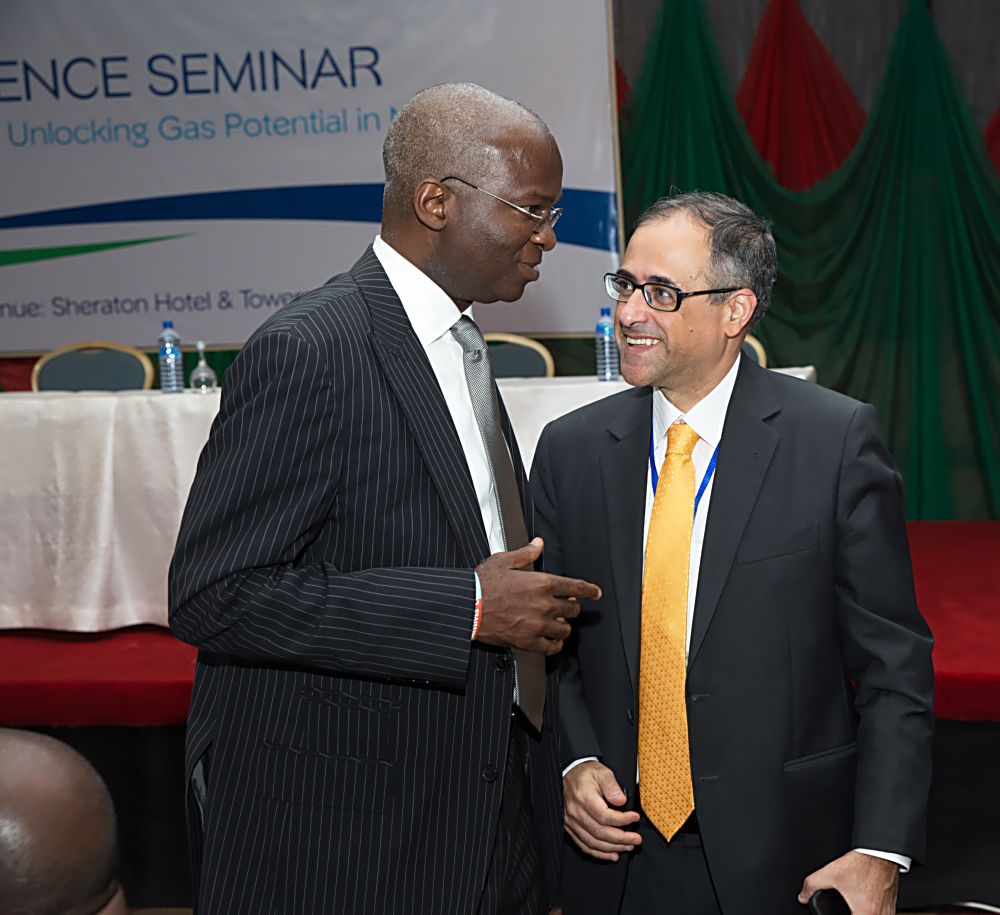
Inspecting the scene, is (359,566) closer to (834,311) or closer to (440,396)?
(440,396)

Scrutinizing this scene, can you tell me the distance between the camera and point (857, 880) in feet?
5.17

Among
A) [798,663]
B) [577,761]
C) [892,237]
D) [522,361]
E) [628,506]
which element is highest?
[892,237]

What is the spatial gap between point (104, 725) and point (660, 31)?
15.0ft

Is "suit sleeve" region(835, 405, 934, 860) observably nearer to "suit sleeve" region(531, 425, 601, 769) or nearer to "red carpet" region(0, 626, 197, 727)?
"suit sleeve" region(531, 425, 601, 769)

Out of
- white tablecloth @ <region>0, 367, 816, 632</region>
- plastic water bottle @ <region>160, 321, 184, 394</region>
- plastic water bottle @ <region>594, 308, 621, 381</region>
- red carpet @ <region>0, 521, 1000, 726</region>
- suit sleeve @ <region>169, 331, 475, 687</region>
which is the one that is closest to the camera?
suit sleeve @ <region>169, 331, 475, 687</region>

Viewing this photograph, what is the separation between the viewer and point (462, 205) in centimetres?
154

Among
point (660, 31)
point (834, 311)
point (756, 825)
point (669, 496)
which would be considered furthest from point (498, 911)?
point (660, 31)

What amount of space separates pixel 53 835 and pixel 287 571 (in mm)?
1133

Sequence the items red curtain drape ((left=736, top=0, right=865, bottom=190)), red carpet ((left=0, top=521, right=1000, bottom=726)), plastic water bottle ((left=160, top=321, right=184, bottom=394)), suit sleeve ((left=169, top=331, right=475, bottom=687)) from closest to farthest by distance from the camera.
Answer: suit sleeve ((left=169, top=331, right=475, bottom=687)), red carpet ((left=0, top=521, right=1000, bottom=726)), plastic water bottle ((left=160, top=321, right=184, bottom=394)), red curtain drape ((left=736, top=0, right=865, bottom=190))

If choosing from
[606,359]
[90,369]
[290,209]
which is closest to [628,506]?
[606,359]

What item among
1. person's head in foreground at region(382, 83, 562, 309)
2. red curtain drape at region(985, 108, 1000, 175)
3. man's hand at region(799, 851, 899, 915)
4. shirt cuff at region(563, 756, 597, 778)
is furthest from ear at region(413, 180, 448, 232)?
red curtain drape at region(985, 108, 1000, 175)

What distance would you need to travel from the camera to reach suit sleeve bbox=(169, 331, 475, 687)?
1.33 metres

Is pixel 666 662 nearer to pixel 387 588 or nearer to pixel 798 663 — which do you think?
pixel 798 663

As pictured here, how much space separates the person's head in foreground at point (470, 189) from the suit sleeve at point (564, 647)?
1.15ft
